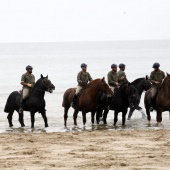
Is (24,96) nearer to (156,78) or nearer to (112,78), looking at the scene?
(112,78)

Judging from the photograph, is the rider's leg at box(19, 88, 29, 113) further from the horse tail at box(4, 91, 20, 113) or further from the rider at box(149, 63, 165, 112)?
the rider at box(149, 63, 165, 112)

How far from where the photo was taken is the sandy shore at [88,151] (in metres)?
13.5

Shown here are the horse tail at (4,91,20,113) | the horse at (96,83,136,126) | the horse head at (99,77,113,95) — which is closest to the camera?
the horse head at (99,77,113,95)

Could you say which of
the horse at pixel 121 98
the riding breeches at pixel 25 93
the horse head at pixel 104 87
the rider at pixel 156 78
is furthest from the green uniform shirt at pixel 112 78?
the riding breeches at pixel 25 93

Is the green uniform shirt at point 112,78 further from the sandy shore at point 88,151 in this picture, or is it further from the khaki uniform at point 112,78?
the sandy shore at point 88,151

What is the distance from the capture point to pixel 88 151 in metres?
15.6

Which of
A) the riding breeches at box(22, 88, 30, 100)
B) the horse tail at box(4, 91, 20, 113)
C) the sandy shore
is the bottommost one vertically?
the sandy shore

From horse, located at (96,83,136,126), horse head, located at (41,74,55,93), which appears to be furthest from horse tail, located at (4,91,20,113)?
horse, located at (96,83,136,126)

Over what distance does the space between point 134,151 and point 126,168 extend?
2482 millimetres

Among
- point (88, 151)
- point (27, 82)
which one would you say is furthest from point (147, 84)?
point (88, 151)

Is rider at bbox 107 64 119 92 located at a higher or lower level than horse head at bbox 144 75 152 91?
higher

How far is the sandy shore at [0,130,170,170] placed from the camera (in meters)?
13.5

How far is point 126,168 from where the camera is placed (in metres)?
13.0

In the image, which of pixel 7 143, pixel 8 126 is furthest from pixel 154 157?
pixel 8 126
